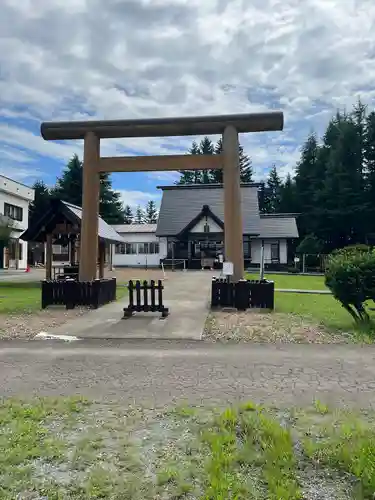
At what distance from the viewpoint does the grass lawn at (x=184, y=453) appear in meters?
2.95

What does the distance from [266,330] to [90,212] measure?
6255mm

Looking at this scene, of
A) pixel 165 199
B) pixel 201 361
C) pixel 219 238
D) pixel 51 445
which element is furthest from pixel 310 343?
pixel 165 199

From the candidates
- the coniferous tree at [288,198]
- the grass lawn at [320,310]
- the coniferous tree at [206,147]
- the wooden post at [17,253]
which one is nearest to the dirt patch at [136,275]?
the grass lawn at [320,310]

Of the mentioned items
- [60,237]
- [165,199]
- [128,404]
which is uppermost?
[165,199]

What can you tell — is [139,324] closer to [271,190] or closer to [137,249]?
[137,249]

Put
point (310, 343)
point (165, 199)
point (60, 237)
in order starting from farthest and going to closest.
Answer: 1. point (165, 199)
2. point (60, 237)
3. point (310, 343)

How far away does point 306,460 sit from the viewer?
3.38 meters

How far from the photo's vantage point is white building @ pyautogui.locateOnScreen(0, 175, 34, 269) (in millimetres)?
39281

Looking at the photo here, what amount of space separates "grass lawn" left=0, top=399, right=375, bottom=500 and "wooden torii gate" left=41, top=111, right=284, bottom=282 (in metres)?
8.00

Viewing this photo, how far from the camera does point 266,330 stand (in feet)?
29.8

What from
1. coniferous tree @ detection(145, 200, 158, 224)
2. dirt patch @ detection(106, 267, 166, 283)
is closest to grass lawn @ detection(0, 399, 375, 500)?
dirt patch @ detection(106, 267, 166, 283)

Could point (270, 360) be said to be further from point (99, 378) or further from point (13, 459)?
point (13, 459)

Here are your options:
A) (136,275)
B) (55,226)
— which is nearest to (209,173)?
(136,275)

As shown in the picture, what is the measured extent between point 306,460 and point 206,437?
84cm
